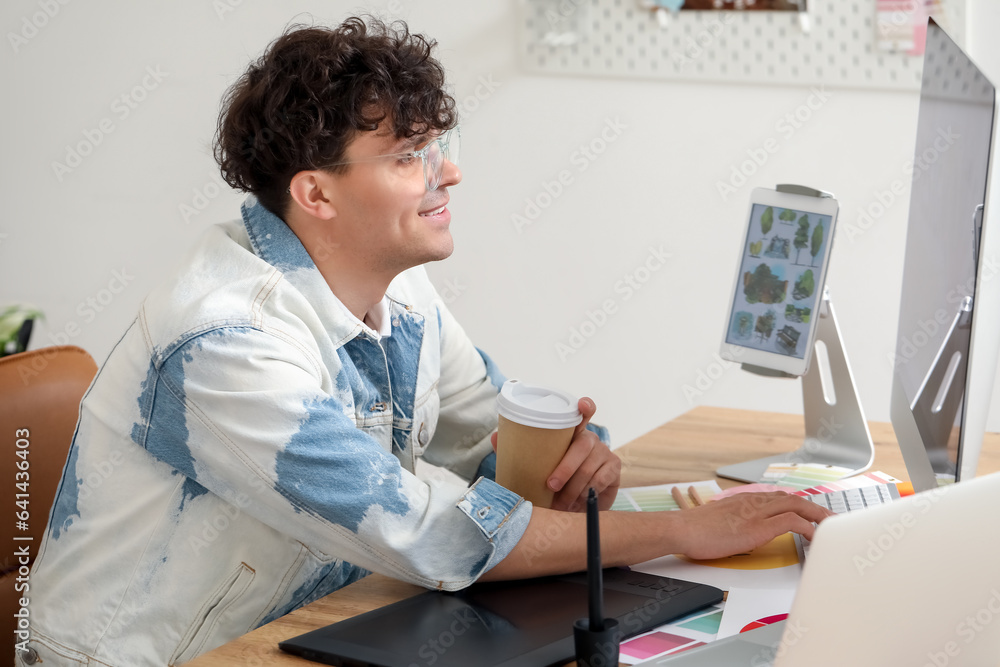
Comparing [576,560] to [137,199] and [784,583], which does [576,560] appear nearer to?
[784,583]

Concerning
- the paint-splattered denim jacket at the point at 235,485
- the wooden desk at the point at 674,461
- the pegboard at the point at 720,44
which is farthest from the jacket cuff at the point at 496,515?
the pegboard at the point at 720,44

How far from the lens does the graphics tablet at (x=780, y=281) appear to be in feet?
4.77

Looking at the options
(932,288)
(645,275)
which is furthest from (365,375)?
(645,275)

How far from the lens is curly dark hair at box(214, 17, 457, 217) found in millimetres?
1207

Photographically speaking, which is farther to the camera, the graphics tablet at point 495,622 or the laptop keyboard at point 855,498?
the laptop keyboard at point 855,498

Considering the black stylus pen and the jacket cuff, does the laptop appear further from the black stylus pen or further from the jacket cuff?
the jacket cuff

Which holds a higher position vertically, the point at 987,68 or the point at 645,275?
the point at 987,68

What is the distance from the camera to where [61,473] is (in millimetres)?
1229

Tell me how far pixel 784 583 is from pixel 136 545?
28.1 inches

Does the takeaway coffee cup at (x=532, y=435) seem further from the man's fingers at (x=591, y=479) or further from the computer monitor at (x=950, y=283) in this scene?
the computer monitor at (x=950, y=283)

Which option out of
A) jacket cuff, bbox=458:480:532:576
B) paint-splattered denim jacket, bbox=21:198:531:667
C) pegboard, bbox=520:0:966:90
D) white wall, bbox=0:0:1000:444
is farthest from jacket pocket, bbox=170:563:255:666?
pegboard, bbox=520:0:966:90

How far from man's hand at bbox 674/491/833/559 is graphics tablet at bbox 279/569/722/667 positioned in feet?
0.21

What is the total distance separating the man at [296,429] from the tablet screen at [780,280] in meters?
0.40

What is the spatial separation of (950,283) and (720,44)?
1456mm
